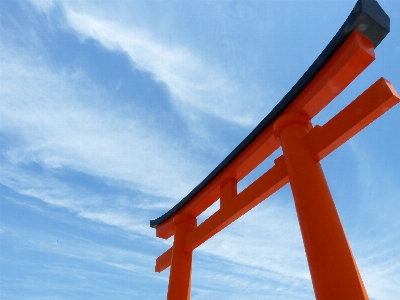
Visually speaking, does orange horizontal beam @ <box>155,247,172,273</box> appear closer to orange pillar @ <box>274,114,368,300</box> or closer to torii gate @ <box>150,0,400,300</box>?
torii gate @ <box>150,0,400,300</box>

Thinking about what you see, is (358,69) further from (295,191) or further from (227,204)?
(227,204)

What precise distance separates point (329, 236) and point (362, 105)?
1187 mm

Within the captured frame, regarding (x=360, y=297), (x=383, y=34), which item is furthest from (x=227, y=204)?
(x=383, y=34)

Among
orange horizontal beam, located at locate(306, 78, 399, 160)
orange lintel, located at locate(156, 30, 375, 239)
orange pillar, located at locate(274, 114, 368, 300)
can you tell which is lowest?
orange pillar, located at locate(274, 114, 368, 300)

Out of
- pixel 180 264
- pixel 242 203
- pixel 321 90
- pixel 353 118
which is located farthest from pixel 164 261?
pixel 353 118

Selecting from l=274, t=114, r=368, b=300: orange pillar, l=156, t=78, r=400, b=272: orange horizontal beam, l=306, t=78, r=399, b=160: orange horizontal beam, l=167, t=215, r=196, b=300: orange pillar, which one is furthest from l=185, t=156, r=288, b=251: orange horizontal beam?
l=306, t=78, r=399, b=160: orange horizontal beam

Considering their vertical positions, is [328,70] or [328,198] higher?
[328,70]

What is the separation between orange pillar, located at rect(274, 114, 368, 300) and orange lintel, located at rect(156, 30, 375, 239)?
1.47 ft

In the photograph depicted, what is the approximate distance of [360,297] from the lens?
186cm

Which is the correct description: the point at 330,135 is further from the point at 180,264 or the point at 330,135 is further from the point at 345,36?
the point at 180,264

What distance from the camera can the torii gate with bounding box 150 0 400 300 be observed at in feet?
6.80

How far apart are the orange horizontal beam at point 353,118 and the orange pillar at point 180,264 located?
2675mm

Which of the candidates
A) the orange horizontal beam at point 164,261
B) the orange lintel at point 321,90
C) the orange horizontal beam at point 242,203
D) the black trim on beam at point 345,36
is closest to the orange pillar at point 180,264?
the orange horizontal beam at point 242,203

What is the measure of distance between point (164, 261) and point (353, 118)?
399 cm
